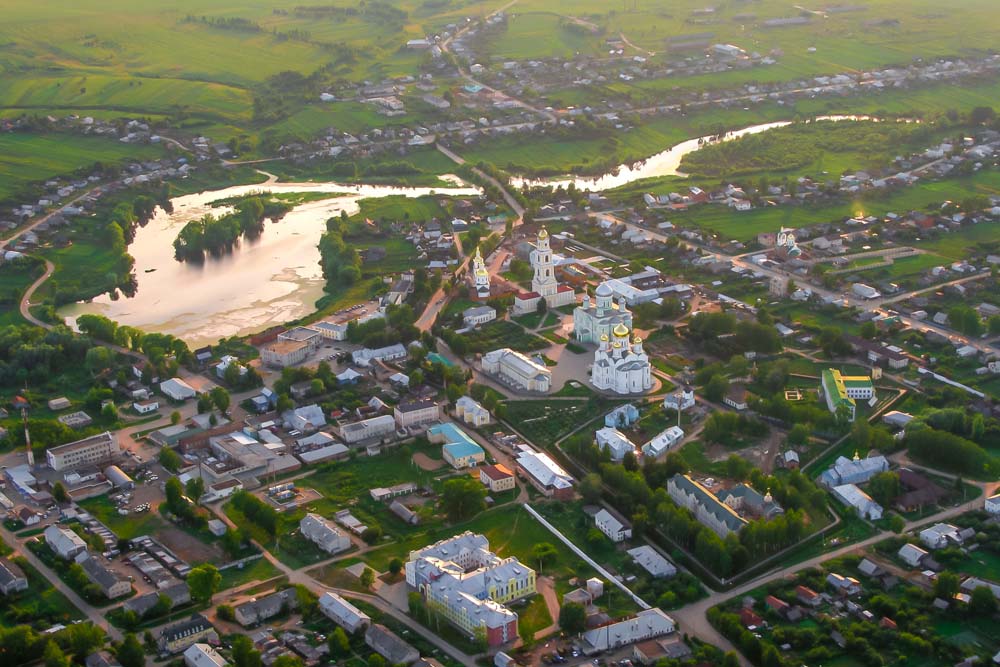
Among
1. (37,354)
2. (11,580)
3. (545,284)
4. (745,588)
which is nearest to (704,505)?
(745,588)

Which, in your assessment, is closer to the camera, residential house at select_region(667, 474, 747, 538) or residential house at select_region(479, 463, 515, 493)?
residential house at select_region(667, 474, 747, 538)

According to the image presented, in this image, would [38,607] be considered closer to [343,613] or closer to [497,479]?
[343,613]

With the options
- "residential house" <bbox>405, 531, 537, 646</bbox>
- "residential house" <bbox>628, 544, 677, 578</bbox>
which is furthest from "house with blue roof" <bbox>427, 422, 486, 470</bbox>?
"residential house" <bbox>628, 544, 677, 578</bbox>

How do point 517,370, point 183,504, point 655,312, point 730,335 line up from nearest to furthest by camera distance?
point 183,504 < point 517,370 < point 730,335 < point 655,312

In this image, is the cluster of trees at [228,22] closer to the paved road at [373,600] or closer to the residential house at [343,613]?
the paved road at [373,600]

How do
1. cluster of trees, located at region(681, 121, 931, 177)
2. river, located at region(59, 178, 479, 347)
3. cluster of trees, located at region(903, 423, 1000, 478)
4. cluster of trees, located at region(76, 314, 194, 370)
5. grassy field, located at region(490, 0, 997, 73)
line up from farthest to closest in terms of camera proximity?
grassy field, located at region(490, 0, 997, 73), cluster of trees, located at region(681, 121, 931, 177), river, located at region(59, 178, 479, 347), cluster of trees, located at region(76, 314, 194, 370), cluster of trees, located at region(903, 423, 1000, 478)

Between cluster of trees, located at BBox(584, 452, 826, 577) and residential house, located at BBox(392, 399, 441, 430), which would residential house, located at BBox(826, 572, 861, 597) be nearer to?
cluster of trees, located at BBox(584, 452, 826, 577)

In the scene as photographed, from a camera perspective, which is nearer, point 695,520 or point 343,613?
point 343,613
